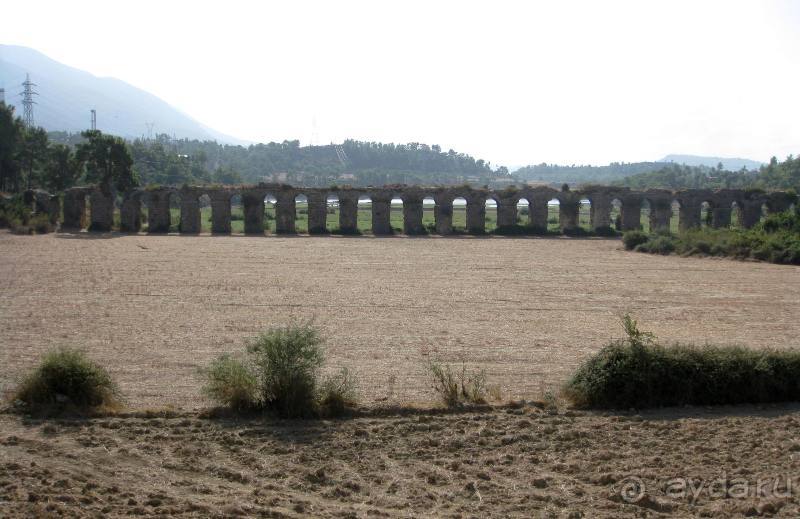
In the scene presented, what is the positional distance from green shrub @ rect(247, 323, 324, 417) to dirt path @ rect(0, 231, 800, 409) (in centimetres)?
69

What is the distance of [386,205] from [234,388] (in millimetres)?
26724

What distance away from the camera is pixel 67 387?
700cm

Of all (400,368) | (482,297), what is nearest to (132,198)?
(482,297)

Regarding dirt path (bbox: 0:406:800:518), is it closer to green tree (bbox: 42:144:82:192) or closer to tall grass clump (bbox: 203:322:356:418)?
tall grass clump (bbox: 203:322:356:418)

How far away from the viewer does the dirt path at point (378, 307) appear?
8812mm

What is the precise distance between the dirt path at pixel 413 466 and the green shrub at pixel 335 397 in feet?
0.72

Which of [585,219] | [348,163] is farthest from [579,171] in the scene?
[585,219]

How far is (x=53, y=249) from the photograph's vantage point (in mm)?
22625

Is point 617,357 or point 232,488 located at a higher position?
point 617,357

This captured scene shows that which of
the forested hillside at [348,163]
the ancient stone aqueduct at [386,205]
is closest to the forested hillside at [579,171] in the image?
the forested hillside at [348,163]

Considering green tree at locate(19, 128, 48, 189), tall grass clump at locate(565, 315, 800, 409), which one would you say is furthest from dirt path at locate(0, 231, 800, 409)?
green tree at locate(19, 128, 48, 189)

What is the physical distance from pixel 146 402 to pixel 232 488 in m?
2.34

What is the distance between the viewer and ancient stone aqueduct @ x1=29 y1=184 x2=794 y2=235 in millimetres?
32438

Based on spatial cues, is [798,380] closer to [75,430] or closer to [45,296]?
[75,430]
